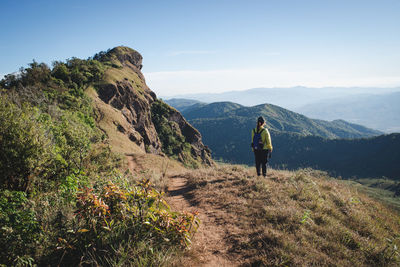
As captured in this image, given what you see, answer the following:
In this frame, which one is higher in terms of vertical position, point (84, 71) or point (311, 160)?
point (84, 71)

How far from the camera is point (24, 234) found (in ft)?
10.1

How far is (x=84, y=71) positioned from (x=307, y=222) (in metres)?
47.7

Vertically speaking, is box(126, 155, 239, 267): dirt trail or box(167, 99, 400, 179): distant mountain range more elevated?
box(126, 155, 239, 267): dirt trail

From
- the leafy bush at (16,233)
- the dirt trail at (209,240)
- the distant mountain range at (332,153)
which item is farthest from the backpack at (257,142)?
the distant mountain range at (332,153)

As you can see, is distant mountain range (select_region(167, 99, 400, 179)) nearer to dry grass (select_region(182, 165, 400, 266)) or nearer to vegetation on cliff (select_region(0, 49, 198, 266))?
dry grass (select_region(182, 165, 400, 266))

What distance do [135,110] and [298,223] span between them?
48.2 m

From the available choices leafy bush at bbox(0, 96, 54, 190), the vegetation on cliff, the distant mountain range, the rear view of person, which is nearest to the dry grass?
the rear view of person

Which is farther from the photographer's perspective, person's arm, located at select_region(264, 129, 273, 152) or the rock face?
the rock face

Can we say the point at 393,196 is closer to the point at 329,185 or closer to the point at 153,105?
the point at 153,105

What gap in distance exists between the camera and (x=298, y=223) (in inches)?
189

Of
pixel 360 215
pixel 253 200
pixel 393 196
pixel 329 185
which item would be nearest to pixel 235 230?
pixel 253 200

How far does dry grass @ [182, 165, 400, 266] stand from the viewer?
385 cm

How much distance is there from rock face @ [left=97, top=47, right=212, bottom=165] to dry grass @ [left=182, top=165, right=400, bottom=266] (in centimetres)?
2878

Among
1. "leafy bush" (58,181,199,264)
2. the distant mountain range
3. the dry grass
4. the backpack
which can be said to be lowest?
the distant mountain range
